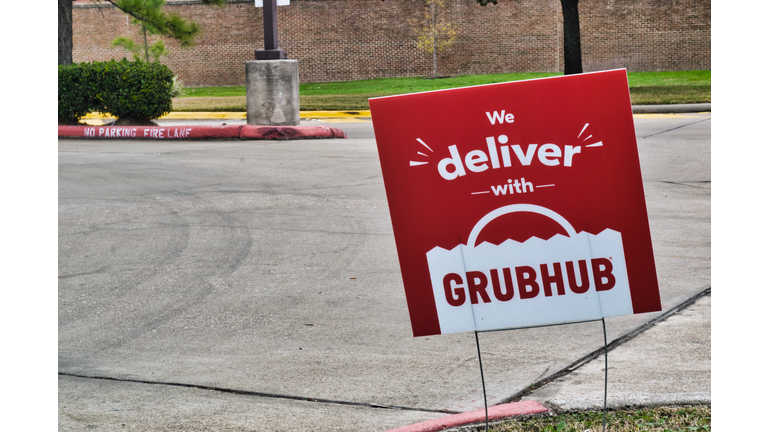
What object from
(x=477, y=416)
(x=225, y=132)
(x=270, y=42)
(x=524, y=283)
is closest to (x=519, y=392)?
(x=477, y=416)

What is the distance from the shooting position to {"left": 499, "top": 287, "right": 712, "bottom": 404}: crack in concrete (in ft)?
13.0

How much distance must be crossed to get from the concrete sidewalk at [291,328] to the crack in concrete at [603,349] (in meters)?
0.02

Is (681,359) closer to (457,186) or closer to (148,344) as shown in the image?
(457,186)

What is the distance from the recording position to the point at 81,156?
1259 cm

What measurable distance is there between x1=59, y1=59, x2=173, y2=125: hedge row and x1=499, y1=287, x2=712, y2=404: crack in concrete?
13.2 m

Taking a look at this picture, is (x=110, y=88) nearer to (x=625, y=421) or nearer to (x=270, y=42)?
(x=270, y=42)

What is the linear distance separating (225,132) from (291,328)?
10.1m

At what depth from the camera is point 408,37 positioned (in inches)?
1489

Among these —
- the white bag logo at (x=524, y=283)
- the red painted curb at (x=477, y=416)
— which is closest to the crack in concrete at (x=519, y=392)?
the red painted curb at (x=477, y=416)

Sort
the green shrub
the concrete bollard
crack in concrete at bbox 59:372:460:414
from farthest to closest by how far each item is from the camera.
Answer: the green shrub < the concrete bollard < crack in concrete at bbox 59:372:460:414

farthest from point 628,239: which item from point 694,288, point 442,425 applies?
point 694,288

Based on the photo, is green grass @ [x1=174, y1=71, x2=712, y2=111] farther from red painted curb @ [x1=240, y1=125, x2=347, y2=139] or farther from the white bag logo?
the white bag logo

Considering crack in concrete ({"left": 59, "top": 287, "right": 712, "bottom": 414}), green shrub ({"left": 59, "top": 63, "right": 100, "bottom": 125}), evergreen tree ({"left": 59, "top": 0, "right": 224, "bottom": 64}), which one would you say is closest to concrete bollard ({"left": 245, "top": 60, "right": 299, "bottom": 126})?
green shrub ({"left": 59, "top": 63, "right": 100, "bottom": 125})

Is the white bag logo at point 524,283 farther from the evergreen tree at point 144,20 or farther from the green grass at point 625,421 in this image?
the evergreen tree at point 144,20
